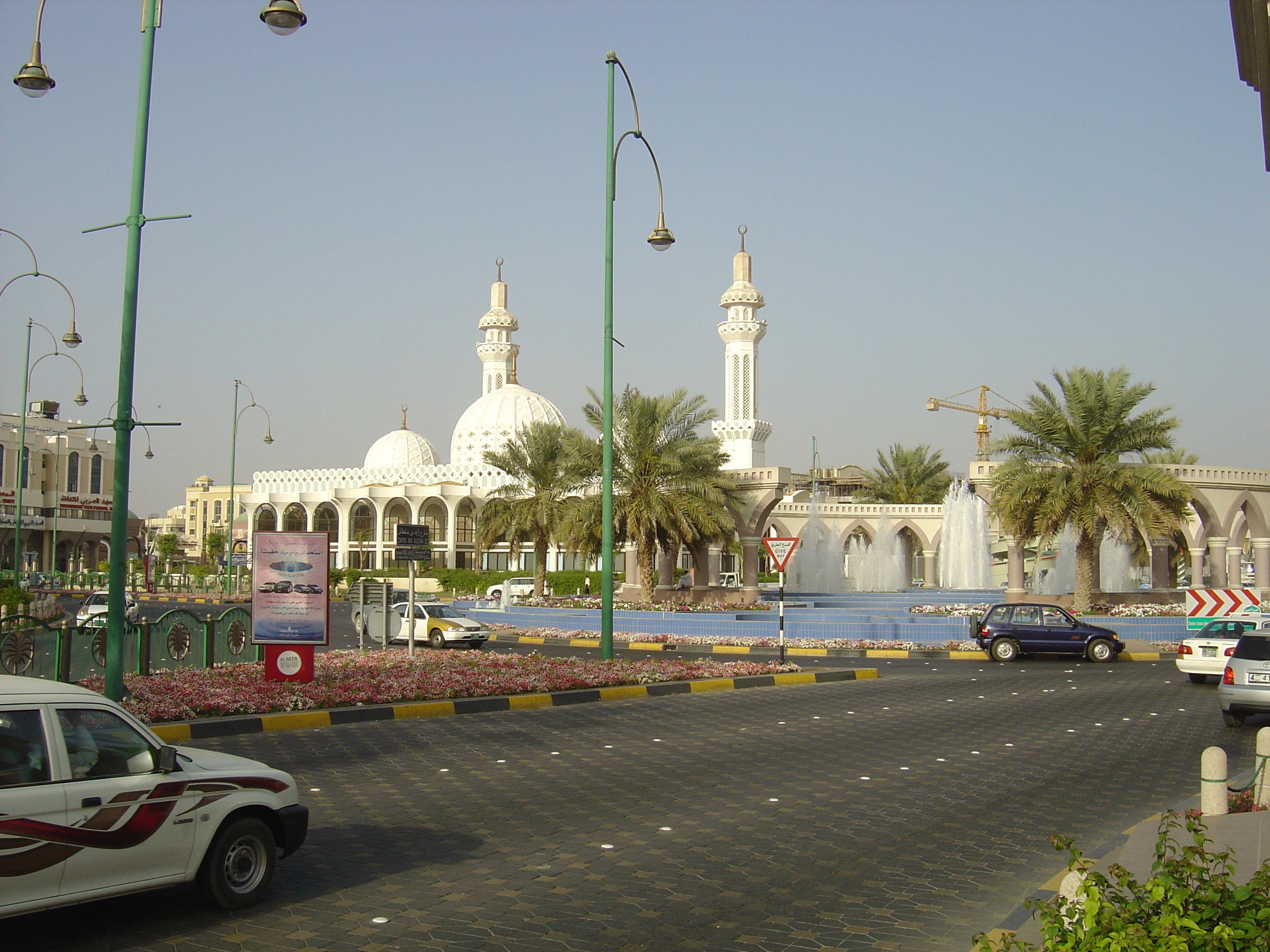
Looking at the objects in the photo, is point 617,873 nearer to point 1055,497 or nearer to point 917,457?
point 1055,497

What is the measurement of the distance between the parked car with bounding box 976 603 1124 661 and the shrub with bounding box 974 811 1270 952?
67.4 feet

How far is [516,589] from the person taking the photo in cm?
5038

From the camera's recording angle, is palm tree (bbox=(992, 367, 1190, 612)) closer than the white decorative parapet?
Yes

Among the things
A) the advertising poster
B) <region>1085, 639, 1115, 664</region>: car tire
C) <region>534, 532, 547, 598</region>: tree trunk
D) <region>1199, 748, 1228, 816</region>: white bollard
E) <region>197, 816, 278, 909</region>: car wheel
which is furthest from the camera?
<region>534, 532, 547, 598</region>: tree trunk

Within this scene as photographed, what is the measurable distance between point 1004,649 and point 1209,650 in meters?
6.12

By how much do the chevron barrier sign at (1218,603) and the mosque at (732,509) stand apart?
787 cm

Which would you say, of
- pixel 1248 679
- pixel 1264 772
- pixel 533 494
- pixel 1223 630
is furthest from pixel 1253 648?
pixel 533 494

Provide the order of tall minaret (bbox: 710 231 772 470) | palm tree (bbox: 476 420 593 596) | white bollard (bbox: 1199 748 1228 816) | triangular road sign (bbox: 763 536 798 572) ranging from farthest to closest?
tall minaret (bbox: 710 231 772 470) → palm tree (bbox: 476 420 593 596) → triangular road sign (bbox: 763 536 798 572) → white bollard (bbox: 1199 748 1228 816)

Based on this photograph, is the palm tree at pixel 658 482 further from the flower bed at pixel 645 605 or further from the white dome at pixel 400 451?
the white dome at pixel 400 451

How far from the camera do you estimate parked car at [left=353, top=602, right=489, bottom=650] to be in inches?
1023

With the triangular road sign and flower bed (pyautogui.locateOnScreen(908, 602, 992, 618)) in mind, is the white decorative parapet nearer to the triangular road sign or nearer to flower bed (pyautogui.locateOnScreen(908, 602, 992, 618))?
flower bed (pyautogui.locateOnScreen(908, 602, 992, 618))

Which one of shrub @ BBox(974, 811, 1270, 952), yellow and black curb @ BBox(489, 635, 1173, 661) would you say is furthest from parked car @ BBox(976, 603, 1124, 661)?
shrub @ BBox(974, 811, 1270, 952)

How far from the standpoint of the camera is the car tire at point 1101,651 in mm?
23188

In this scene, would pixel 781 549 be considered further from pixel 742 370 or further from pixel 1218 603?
pixel 742 370
